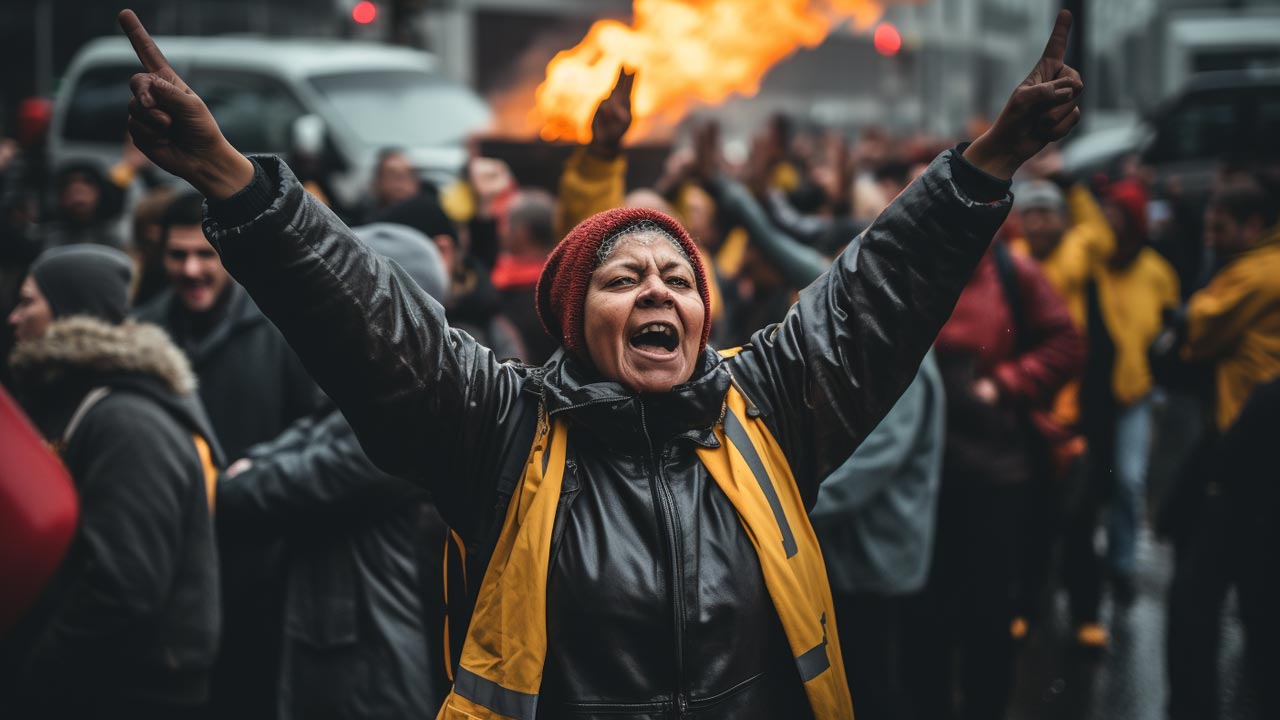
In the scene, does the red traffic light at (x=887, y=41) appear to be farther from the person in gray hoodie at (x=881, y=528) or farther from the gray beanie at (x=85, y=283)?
the gray beanie at (x=85, y=283)

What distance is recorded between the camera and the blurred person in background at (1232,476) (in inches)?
189

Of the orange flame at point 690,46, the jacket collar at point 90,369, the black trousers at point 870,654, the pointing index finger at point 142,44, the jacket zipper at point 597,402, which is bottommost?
the black trousers at point 870,654

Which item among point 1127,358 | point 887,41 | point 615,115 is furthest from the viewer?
point 887,41

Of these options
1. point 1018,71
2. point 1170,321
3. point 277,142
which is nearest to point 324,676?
point 1170,321

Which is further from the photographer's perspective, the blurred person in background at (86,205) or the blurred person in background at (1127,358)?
the blurred person in background at (1127,358)

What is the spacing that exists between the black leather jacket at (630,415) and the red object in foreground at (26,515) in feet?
2.17

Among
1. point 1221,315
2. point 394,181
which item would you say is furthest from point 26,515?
point 394,181

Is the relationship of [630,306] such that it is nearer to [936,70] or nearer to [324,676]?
[324,676]

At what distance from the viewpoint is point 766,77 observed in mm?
28562

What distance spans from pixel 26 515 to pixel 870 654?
3.85 m

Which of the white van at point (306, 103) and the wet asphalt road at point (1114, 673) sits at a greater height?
the white van at point (306, 103)

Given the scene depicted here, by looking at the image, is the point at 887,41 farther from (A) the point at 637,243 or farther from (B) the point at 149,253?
(A) the point at 637,243

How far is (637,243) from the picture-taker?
2.68 meters

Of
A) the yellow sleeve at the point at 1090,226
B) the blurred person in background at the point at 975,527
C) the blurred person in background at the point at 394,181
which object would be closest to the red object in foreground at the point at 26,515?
the blurred person in background at the point at 975,527
